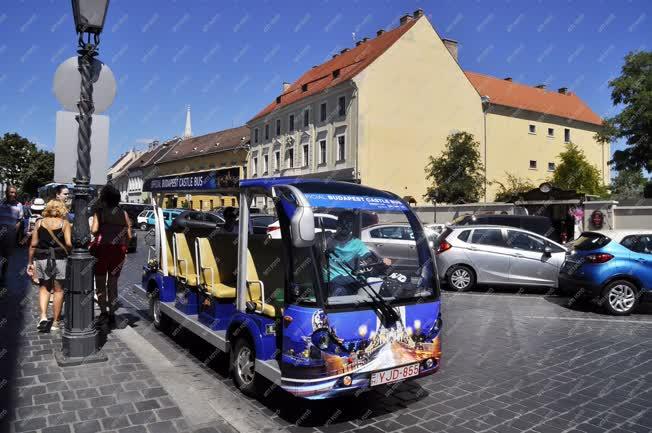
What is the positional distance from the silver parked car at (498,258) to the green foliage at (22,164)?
219ft

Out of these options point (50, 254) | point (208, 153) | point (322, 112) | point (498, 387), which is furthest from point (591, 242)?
point (208, 153)

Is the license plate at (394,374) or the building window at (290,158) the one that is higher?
the building window at (290,158)

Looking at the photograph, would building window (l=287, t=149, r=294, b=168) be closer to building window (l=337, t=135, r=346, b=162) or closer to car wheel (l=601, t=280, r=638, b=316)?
building window (l=337, t=135, r=346, b=162)

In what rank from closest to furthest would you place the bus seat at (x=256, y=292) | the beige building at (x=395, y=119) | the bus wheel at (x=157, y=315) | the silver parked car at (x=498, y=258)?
the bus seat at (x=256, y=292) < the bus wheel at (x=157, y=315) < the silver parked car at (x=498, y=258) < the beige building at (x=395, y=119)

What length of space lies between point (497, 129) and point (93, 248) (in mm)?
46072

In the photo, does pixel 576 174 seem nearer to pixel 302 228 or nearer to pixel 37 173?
pixel 302 228

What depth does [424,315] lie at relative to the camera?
495 centimetres

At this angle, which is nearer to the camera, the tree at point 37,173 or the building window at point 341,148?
the building window at point 341,148

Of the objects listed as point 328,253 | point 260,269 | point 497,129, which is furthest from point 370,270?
point 497,129

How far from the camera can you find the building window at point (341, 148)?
134ft

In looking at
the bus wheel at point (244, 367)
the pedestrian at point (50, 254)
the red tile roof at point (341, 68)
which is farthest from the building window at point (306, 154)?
the bus wheel at point (244, 367)

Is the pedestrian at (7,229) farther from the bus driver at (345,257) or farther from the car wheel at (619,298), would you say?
the car wheel at (619,298)

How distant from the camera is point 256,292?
551cm

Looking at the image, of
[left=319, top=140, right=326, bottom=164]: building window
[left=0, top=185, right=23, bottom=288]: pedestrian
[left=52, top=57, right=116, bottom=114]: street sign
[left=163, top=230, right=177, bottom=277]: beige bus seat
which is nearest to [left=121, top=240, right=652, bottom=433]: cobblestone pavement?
[left=163, top=230, right=177, bottom=277]: beige bus seat
